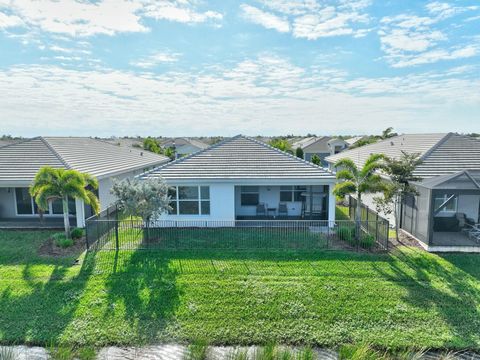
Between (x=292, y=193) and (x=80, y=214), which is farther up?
(x=292, y=193)

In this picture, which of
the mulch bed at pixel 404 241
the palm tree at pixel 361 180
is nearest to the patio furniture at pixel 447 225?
the mulch bed at pixel 404 241

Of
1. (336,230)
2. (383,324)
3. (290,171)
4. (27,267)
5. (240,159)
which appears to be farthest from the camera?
(240,159)

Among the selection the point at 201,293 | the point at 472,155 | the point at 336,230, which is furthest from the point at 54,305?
the point at 472,155

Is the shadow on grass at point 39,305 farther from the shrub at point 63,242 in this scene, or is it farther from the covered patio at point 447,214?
the covered patio at point 447,214

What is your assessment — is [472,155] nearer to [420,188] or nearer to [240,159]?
[420,188]

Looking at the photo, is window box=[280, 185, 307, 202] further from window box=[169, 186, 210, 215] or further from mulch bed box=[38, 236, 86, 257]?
mulch bed box=[38, 236, 86, 257]

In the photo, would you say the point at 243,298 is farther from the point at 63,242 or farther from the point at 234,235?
the point at 63,242

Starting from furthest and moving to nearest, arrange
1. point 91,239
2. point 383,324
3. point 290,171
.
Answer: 1. point 290,171
2. point 91,239
3. point 383,324

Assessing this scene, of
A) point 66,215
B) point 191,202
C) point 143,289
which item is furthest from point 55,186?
point 143,289
